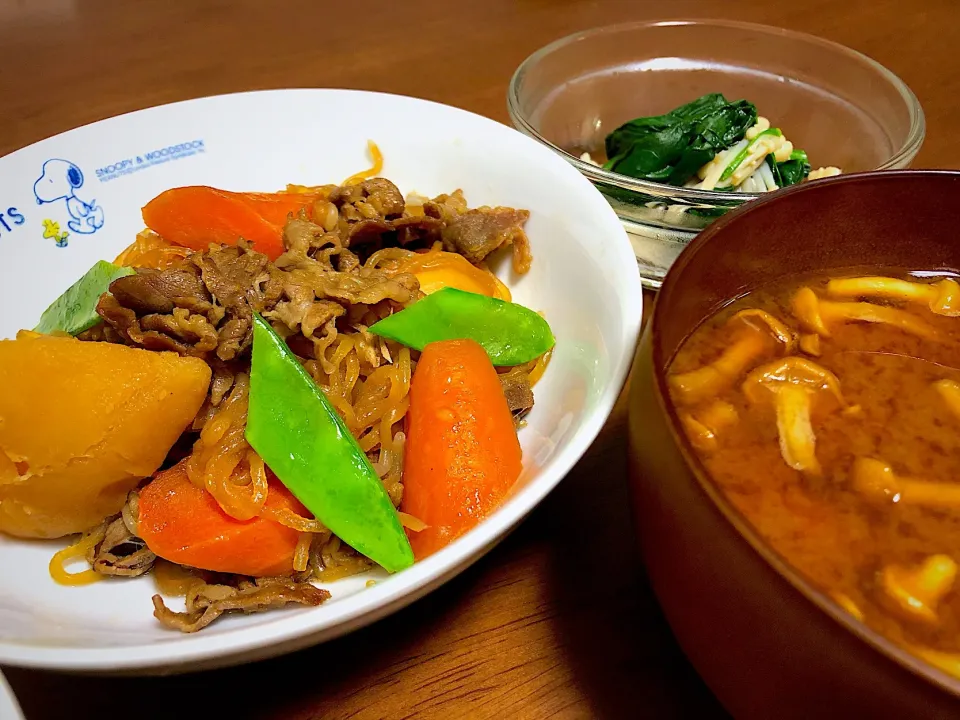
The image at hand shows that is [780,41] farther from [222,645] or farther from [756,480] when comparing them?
[222,645]

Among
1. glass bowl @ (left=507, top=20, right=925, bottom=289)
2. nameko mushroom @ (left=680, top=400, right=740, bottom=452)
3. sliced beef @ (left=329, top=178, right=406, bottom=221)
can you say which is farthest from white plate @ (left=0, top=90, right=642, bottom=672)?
glass bowl @ (left=507, top=20, right=925, bottom=289)

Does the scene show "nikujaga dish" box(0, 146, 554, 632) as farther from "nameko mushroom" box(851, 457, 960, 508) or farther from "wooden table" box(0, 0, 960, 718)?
"nameko mushroom" box(851, 457, 960, 508)

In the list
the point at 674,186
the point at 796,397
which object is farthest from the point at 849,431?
the point at 674,186

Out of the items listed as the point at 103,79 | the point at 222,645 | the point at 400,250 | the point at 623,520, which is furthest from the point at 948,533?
the point at 103,79

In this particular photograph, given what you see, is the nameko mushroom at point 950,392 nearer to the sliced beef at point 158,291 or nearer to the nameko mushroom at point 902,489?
the nameko mushroom at point 902,489

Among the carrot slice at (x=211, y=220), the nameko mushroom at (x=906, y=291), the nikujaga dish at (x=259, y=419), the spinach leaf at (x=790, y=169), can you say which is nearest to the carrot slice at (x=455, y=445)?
the nikujaga dish at (x=259, y=419)

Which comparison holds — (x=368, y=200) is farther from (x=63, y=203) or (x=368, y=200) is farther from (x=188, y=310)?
(x=63, y=203)
